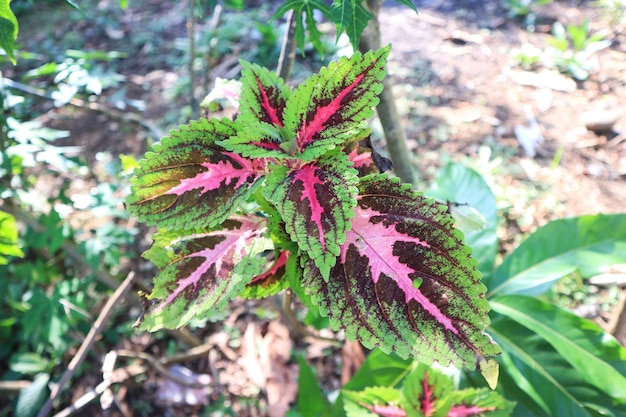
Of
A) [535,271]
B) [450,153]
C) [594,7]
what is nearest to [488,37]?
[594,7]

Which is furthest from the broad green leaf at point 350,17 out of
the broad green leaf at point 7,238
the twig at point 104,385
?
the twig at point 104,385

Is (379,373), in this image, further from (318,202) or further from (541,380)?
(318,202)

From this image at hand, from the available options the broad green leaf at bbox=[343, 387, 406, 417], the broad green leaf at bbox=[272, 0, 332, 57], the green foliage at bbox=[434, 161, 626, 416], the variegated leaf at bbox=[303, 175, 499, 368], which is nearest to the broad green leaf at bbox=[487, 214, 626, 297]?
the green foliage at bbox=[434, 161, 626, 416]

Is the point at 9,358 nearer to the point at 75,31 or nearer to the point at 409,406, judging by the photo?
the point at 409,406

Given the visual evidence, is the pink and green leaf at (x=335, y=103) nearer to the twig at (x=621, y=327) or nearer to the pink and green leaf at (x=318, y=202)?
the pink and green leaf at (x=318, y=202)

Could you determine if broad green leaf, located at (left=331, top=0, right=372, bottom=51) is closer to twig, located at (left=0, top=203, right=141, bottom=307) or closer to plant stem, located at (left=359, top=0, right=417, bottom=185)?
plant stem, located at (left=359, top=0, right=417, bottom=185)

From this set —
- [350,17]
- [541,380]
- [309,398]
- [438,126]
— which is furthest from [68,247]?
[438,126]
